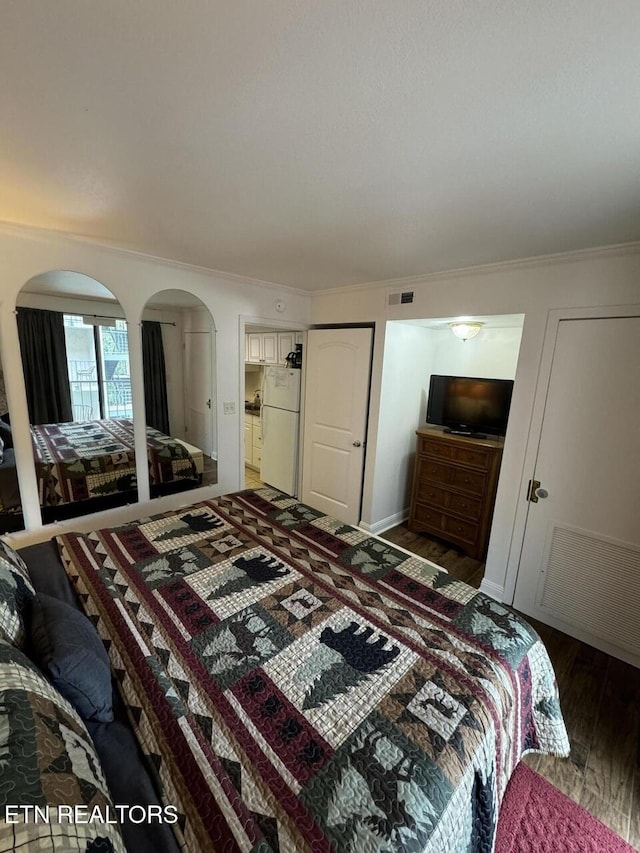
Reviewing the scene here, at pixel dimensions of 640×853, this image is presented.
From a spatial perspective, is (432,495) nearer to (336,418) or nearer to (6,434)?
(336,418)

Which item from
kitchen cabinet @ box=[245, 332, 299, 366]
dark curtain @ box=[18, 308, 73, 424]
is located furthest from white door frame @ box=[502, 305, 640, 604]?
dark curtain @ box=[18, 308, 73, 424]

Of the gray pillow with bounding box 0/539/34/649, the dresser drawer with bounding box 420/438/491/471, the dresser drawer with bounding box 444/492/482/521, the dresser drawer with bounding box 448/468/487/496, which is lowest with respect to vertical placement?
the dresser drawer with bounding box 444/492/482/521

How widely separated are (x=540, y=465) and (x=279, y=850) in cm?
235

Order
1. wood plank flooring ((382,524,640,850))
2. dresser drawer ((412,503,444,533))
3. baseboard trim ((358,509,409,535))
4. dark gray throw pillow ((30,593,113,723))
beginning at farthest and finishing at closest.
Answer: baseboard trim ((358,509,409,535)), dresser drawer ((412,503,444,533)), wood plank flooring ((382,524,640,850)), dark gray throw pillow ((30,593,113,723))

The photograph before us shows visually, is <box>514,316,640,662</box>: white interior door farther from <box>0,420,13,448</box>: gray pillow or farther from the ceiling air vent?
<box>0,420,13,448</box>: gray pillow

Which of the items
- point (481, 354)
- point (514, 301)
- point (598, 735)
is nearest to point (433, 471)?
point (481, 354)

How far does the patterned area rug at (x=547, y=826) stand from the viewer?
4.12 ft

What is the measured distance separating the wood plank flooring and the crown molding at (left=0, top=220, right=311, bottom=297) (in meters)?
3.48

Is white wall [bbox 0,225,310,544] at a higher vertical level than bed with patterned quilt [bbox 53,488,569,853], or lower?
higher

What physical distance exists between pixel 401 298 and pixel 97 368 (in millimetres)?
2455

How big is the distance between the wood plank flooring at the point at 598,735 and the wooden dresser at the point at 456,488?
0.81 meters

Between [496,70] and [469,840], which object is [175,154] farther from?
[469,840]

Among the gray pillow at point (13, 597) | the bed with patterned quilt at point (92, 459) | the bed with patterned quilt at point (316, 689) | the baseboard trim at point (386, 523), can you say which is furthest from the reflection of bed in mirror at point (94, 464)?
the baseboard trim at point (386, 523)

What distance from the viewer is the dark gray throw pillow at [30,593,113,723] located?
0.96m
